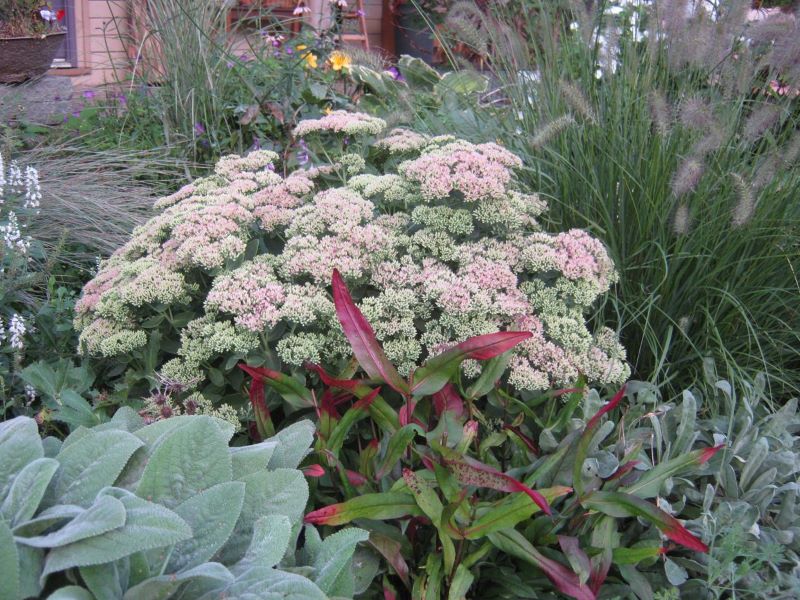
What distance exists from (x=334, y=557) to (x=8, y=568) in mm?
567

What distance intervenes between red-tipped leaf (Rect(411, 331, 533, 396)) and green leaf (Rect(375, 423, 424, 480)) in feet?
0.36

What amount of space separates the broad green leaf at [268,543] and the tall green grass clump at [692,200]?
160 centimetres

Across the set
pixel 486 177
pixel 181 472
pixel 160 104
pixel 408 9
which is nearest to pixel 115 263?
pixel 486 177

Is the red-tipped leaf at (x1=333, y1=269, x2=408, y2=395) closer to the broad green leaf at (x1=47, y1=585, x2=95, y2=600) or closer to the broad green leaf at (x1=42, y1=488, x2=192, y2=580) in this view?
the broad green leaf at (x1=42, y1=488, x2=192, y2=580)

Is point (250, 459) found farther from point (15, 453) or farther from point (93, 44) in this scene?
point (93, 44)

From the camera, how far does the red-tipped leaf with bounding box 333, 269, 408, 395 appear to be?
1937 mm

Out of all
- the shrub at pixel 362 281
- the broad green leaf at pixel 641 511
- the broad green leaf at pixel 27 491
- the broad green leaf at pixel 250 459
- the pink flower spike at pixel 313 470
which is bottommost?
the broad green leaf at pixel 641 511

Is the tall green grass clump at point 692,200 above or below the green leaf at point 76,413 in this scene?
above

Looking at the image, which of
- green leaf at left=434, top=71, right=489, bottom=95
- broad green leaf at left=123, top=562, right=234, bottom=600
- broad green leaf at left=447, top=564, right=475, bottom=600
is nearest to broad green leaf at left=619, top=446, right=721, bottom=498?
broad green leaf at left=447, top=564, right=475, bottom=600

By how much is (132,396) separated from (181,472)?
3.18 feet

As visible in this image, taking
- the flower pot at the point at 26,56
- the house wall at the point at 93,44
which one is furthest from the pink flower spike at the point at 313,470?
the house wall at the point at 93,44

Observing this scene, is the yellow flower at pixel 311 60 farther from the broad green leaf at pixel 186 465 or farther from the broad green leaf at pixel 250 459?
the broad green leaf at pixel 186 465

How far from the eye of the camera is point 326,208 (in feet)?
7.79

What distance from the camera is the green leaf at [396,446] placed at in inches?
72.8
